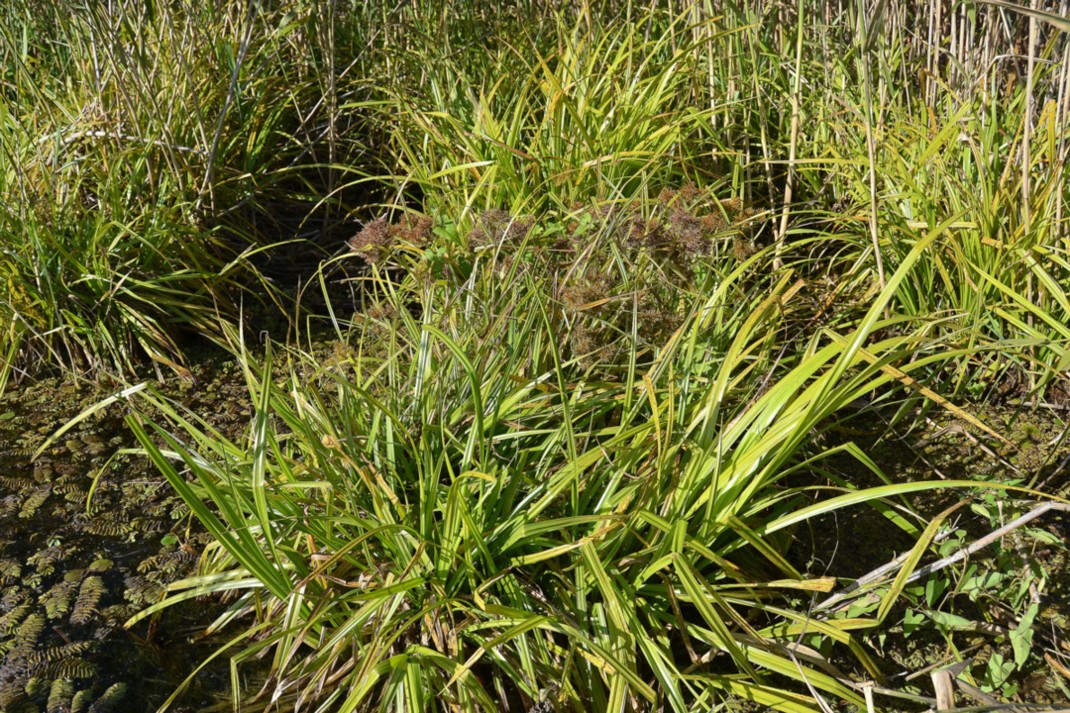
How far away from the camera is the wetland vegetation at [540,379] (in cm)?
185

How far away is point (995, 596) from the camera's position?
2020 millimetres

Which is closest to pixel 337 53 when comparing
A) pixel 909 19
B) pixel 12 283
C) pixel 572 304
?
pixel 12 283

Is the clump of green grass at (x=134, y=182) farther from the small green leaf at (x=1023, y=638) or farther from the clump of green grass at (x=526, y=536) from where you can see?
the small green leaf at (x=1023, y=638)

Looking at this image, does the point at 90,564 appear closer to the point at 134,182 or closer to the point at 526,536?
the point at 526,536

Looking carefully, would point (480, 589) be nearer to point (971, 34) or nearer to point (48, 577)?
point (48, 577)

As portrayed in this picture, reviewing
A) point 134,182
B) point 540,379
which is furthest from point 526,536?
point 134,182

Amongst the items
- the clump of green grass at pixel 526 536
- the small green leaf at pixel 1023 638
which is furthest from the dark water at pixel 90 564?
the small green leaf at pixel 1023 638

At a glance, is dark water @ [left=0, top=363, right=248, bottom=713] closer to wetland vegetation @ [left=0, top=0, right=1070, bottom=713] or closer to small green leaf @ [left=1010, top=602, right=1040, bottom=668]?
wetland vegetation @ [left=0, top=0, right=1070, bottom=713]

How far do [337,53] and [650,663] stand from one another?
3.38 metres

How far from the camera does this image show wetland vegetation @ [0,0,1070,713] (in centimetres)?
185

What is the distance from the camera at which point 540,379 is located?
7.11ft

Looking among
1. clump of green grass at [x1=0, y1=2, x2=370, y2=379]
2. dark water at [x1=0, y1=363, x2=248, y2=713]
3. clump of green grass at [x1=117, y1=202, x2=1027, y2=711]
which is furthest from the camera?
clump of green grass at [x1=0, y1=2, x2=370, y2=379]

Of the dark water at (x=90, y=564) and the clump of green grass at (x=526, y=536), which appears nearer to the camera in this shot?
the clump of green grass at (x=526, y=536)

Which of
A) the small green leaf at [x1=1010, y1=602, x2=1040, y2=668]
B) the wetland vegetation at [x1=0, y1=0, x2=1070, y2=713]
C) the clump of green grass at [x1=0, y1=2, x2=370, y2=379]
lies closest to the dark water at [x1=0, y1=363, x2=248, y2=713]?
the wetland vegetation at [x1=0, y1=0, x2=1070, y2=713]
